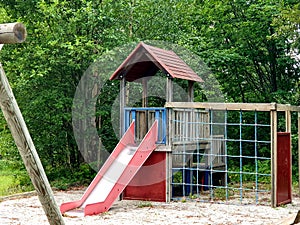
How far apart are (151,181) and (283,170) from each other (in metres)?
2.83

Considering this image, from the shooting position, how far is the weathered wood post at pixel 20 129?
3.76 metres

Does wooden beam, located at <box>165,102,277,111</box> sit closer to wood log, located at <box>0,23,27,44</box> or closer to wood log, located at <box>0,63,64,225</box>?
wood log, located at <box>0,63,64,225</box>

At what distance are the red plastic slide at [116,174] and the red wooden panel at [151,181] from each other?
0.34 metres

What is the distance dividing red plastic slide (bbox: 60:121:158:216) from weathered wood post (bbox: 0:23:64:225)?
4977mm

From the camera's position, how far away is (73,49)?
493 inches

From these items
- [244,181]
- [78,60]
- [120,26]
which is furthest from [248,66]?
[78,60]

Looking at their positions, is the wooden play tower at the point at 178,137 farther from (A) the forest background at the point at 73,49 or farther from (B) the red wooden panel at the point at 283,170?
(A) the forest background at the point at 73,49

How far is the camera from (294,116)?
53.8ft

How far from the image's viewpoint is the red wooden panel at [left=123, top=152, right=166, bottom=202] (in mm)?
10867

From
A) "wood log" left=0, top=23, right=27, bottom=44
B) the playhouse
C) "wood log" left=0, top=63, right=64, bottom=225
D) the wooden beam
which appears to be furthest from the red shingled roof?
"wood log" left=0, top=23, right=27, bottom=44

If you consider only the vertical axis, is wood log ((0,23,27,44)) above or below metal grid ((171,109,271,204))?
above

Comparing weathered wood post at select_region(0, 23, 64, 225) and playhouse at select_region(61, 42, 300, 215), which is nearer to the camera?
weathered wood post at select_region(0, 23, 64, 225)

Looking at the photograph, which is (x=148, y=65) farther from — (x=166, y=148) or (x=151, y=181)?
(x=151, y=181)

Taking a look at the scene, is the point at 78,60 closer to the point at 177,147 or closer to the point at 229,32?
the point at 177,147
